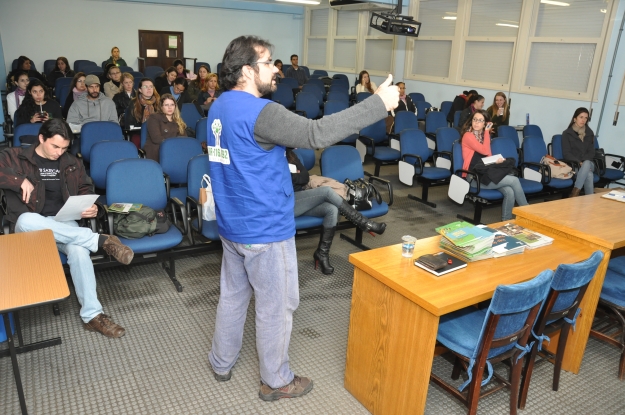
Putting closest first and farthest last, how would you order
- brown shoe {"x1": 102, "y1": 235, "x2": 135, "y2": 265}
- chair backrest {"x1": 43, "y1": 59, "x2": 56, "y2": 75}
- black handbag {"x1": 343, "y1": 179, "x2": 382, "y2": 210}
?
brown shoe {"x1": 102, "y1": 235, "x2": 135, "y2": 265}, black handbag {"x1": 343, "y1": 179, "x2": 382, "y2": 210}, chair backrest {"x1": 43, "y1": 59, "x2": 56, "y2": 75}

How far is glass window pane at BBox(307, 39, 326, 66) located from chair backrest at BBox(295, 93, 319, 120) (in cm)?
658

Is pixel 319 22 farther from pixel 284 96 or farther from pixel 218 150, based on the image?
pixel 218 150

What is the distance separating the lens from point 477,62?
9211mm

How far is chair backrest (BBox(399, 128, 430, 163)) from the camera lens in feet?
19.0

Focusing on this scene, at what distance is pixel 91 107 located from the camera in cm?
563

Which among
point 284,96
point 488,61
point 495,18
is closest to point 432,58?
point 488,61

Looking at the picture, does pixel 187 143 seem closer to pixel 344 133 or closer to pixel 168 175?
pixel 168 175

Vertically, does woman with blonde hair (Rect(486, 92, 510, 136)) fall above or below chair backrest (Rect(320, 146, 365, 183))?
above

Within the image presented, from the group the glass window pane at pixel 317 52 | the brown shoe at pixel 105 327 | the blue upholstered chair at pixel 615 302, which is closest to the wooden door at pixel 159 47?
the glass window pane at pixel 317 52

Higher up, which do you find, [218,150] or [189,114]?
[218,150]

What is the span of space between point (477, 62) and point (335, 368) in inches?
317

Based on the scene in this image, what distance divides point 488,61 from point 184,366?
8263 mm

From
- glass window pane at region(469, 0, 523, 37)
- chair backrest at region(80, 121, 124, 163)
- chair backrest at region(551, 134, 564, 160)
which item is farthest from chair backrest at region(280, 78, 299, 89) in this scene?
chair backrest at region(80, 121, 124, 163)

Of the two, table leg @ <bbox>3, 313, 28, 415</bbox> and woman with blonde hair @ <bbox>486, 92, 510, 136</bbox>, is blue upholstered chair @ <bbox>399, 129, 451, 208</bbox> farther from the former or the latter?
table leg @ <bbox>3, 313, 28, 415</bbox>
